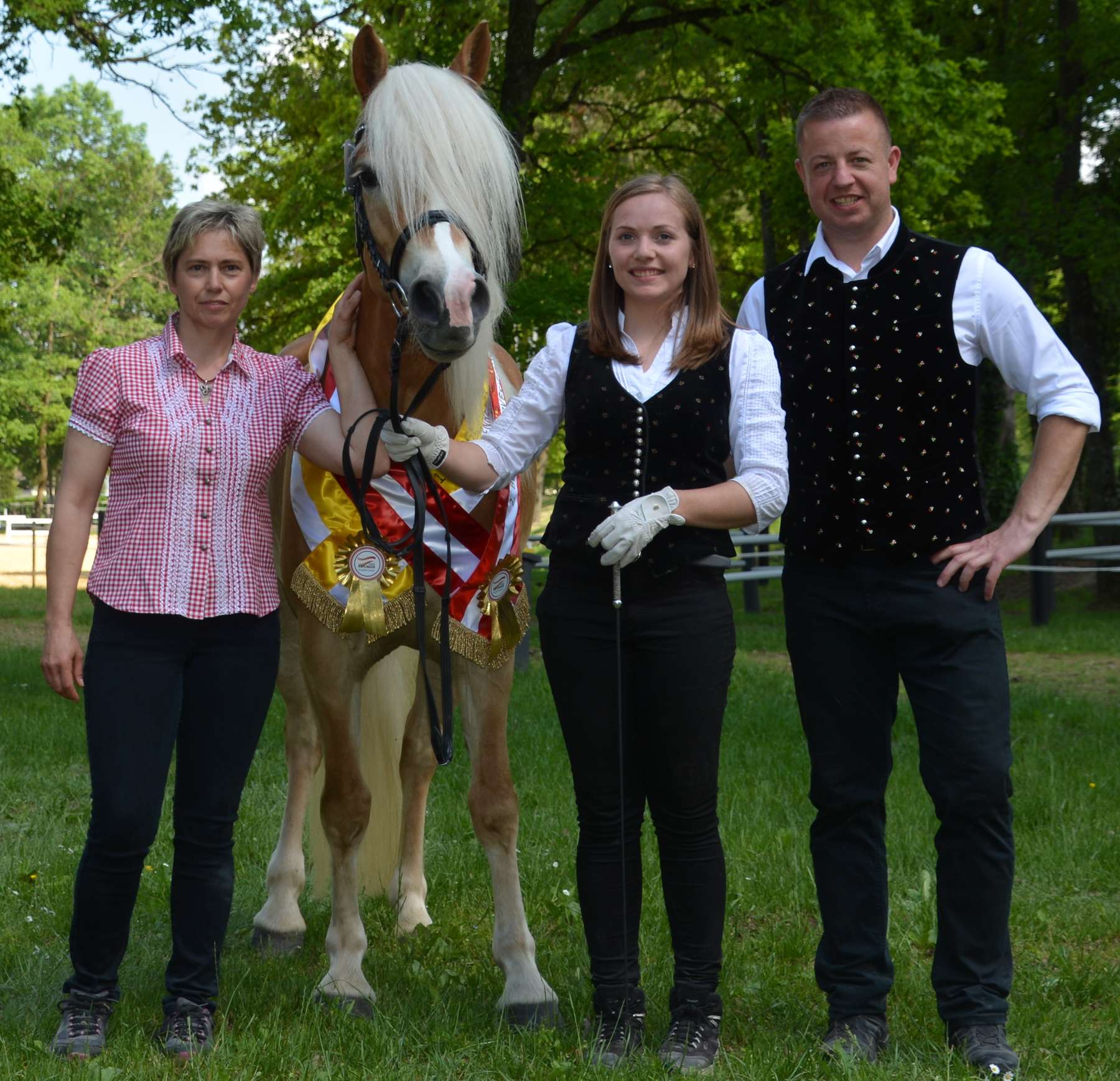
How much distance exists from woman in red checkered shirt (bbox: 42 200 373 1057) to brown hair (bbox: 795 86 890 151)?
4.65ft

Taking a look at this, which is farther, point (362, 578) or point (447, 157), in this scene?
point (362, 578)

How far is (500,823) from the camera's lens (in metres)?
3.91

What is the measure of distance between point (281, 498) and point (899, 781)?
131 inches

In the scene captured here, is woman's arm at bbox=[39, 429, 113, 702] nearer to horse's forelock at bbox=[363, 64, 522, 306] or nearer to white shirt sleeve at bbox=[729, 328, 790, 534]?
horse's forelock at bbox=[363, 64, 522, 306]

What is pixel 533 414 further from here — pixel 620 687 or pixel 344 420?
pixel 620 687

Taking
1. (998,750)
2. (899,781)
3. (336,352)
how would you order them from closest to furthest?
(998,750), (336,352), (899,781)

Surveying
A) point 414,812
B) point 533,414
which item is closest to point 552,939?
point 414,812

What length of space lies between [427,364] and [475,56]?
1007mm

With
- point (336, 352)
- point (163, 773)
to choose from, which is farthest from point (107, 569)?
point (336, 352)

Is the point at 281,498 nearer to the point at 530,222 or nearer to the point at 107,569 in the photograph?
the point at 107,569

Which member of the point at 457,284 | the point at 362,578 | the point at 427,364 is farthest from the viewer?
the point at 362,578

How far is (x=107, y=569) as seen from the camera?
3.15m

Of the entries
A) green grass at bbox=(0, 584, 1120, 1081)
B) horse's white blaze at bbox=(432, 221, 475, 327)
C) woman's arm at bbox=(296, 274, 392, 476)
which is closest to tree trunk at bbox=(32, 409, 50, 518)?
green grass at bbox=(0, 584, 1120, 1081)

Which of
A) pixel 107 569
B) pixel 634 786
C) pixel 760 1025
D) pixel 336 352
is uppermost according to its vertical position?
pixel 336 352
